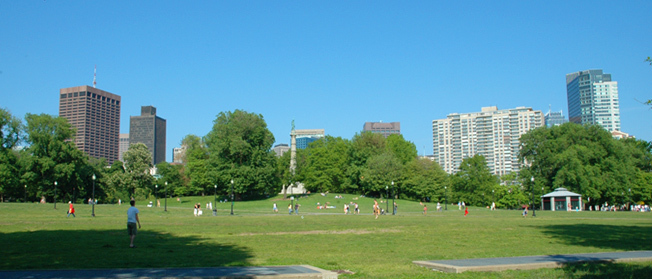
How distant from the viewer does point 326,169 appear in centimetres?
10350

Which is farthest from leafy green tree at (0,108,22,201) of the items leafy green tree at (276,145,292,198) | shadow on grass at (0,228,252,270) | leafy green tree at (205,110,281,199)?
shadow on grass at (0,228,252,270)

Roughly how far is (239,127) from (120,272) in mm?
78038

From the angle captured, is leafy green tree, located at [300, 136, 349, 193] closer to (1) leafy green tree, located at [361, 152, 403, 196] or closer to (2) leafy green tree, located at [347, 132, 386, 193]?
(2) leafy green tree, located at [347, 132, 386, 193]

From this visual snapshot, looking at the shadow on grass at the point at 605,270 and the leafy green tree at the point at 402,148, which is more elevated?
the leafy green tree at the point at 402,148

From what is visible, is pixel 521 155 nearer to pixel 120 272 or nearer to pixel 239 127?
pixel 239 127

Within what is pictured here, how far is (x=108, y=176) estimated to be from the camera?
87188 mm

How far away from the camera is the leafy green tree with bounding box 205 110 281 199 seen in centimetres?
8344

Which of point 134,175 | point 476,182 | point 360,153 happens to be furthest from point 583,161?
point 134,175

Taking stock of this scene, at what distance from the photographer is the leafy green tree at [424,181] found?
93562 mm

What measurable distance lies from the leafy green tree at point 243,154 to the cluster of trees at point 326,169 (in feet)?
0.62

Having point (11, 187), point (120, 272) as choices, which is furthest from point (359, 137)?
point (120, 272)

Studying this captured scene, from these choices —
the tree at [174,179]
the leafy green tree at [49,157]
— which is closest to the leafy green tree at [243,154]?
the tree at [174,179]

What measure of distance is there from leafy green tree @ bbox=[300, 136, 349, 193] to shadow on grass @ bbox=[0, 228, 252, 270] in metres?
85.6

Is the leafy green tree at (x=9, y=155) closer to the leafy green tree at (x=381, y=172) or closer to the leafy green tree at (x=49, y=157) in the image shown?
the leafy green tree at (x=49, y=157)
